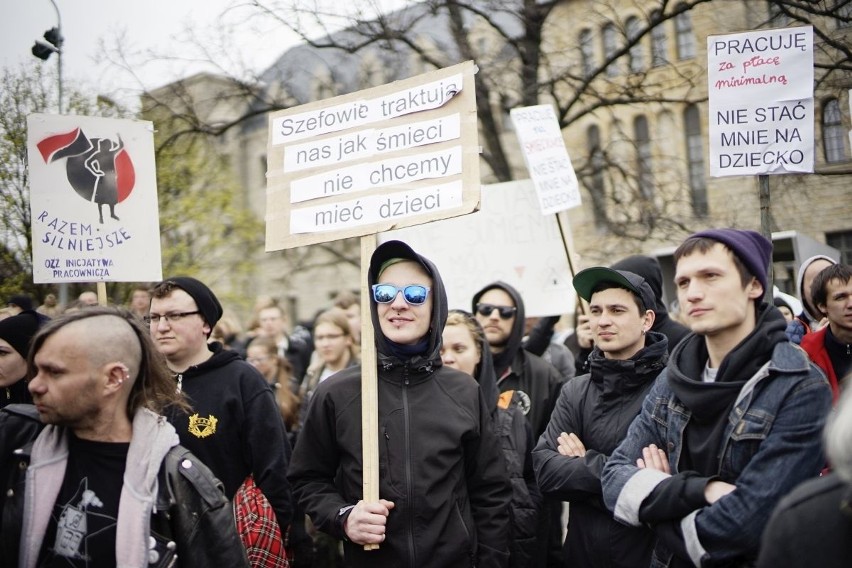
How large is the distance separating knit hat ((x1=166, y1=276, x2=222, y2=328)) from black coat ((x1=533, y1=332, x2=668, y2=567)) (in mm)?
1935

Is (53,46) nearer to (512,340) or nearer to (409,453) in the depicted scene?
(512,340)

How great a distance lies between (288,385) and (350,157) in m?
3.35

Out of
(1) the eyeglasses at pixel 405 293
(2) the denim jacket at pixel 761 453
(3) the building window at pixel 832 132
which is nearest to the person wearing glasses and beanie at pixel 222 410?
(1) the eyeglasses at pixel 405 293

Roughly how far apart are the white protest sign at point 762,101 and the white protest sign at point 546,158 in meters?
1.65

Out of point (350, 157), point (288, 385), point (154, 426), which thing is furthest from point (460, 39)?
point (154, 426)

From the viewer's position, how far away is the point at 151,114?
1027cm

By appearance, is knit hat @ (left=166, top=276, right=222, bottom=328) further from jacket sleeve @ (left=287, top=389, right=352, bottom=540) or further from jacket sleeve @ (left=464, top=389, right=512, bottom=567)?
jacket sleeve @ (left=464, top=389, right=512, bottom=567)

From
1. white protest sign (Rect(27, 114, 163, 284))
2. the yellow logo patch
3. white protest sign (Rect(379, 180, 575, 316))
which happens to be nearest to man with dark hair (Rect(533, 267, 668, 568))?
the yellow logo patch

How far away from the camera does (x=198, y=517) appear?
8.32 ft

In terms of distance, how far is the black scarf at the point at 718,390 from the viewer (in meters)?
2.53

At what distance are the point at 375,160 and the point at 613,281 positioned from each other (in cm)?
130

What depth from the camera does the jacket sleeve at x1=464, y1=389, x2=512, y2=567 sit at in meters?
3.23

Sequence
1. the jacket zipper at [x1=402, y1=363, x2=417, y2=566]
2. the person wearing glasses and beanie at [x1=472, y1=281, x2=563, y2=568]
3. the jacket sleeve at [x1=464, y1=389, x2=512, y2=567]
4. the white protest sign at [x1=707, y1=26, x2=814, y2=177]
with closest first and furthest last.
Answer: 1. the jacket zipper at [x1=402, y1=363, x2=417, y2=566]
2. the jacket sleeve at [x1=464, y1=389, x2=512, y2=567]
3. the white protest sign at [x1=707, y1=26, x2=814, y2=177]
4. the person wearing glasses and beanie at [x1=472, y1=281, x2=563, y2=568]

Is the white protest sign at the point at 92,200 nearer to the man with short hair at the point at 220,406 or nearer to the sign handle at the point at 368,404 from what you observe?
the man with short hair at the point at 220,406
